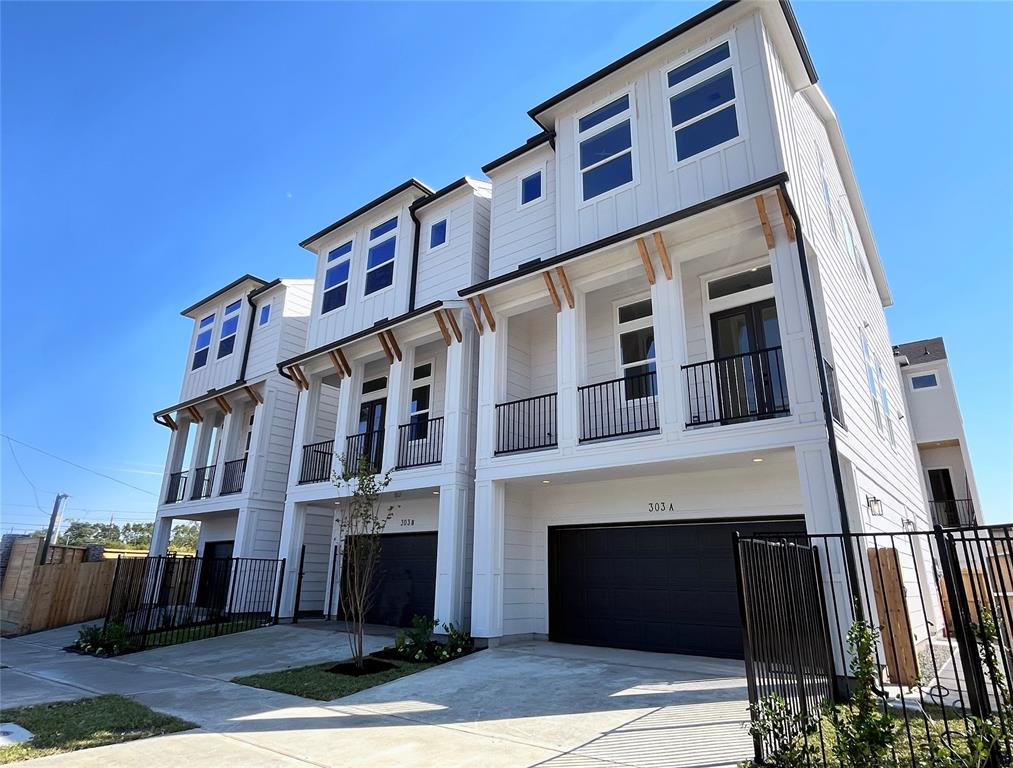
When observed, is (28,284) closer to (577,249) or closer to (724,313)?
(577,249)

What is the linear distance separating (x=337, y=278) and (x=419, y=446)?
19.1 ft

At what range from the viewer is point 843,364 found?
29.8 feet

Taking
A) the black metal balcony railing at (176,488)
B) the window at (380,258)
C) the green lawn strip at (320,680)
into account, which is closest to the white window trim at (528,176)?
the window at (380,258)

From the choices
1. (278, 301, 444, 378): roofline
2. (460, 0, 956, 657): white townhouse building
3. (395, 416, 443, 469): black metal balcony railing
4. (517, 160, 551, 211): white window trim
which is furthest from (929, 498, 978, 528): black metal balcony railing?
(278, 301, 444, 378): roofline

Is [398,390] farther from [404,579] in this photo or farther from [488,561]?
[488,561]

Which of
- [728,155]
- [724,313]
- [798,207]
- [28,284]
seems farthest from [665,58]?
[28,284]

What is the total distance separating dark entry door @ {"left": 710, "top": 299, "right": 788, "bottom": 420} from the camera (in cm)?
805

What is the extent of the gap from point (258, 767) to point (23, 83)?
14.7 m

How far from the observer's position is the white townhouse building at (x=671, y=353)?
8.06 meters

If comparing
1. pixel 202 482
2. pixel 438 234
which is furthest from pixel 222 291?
pixel 438 234

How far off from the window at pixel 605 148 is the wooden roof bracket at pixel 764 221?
271cm

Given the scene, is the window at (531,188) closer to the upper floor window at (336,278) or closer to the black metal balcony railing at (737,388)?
the black metal balcony railing at (737,388)

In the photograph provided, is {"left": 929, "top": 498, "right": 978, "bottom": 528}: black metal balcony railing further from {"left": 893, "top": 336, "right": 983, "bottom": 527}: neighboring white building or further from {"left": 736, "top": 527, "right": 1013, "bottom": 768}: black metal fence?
{"left": 736, "top": 527, "right": 1013, "bottom": 768}: black metal fence

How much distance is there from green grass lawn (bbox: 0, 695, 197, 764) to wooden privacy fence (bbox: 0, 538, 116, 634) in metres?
11.0
